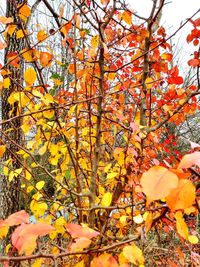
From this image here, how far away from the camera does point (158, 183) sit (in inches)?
24.0

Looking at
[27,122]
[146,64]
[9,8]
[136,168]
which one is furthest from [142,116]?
[9,8]

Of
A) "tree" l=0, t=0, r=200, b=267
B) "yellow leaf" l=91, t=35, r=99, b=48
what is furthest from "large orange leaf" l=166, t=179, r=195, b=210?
"yellow leaf" l=91, t=35, r=99, b=48

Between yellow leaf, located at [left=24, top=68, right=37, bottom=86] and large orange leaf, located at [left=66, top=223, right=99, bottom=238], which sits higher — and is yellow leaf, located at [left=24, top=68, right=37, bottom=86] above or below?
above

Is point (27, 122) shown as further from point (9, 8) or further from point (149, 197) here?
point (9, 8)

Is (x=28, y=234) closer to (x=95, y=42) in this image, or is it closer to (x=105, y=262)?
(x=105, y=262)

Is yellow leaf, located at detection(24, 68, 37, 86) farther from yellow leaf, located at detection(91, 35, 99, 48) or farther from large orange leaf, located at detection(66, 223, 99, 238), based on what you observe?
large orange leaf, located at detection(66, 223, 99, 238)

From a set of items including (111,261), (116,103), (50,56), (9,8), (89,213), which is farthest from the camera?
(9,8)

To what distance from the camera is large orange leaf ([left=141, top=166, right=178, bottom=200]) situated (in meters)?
0.60

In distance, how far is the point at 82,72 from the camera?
2.15 m

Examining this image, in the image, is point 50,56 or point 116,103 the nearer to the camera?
point 50,56

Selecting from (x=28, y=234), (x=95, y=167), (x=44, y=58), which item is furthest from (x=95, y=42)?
(x=28, y=234)

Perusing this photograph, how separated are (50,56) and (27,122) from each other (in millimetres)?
503

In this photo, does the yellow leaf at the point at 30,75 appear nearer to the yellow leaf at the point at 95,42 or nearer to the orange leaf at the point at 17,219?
the yellow leaf at the point at 95,42

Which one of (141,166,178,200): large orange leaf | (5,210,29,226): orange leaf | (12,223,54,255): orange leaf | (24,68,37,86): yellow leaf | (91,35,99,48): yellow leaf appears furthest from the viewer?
(91,35,99,48): yellow leaf
